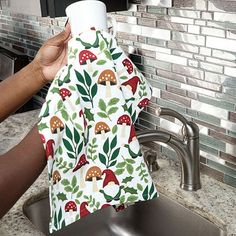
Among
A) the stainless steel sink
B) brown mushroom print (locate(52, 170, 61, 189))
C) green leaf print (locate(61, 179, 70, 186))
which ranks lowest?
the stainless steel sink

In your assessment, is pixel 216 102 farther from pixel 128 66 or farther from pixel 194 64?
pixel 128 66

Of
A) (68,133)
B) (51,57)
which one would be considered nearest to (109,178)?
(68,133)

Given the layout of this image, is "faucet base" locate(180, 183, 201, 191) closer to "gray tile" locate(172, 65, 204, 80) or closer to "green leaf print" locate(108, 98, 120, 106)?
"gray tile" locate(172, 65, 204, 80)

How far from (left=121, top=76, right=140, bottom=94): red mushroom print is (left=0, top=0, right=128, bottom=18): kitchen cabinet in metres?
0.39

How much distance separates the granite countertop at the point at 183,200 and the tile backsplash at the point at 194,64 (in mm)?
43

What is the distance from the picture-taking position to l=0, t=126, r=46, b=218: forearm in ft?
2.31

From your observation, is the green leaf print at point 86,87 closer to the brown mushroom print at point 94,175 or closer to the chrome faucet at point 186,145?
the brown mushroom print at point 94,175

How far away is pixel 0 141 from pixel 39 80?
59 centimetres

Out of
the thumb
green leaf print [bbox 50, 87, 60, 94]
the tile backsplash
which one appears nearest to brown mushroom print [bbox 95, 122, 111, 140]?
green leaf print [bbox 50, 87, 60, 94]

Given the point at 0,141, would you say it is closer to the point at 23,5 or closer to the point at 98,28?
the point at 23,5

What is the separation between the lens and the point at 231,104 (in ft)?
3.59

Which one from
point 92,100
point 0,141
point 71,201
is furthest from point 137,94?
point 0,141

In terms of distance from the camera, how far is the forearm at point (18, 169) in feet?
2.31

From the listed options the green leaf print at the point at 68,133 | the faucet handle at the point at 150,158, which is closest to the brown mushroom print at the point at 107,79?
the green leaf print at the point at 68,133
